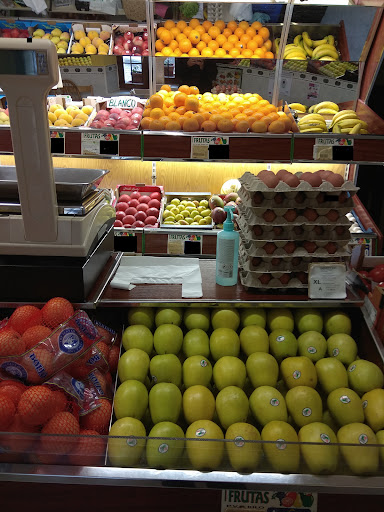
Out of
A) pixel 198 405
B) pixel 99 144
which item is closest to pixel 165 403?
pixel 198 405

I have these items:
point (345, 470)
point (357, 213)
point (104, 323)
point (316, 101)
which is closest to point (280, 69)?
point (316, 101)

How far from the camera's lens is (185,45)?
437 centimetres

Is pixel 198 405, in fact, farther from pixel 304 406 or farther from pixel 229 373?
pixel 304 406

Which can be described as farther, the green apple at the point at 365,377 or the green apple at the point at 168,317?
the green apple at the point at 168,317

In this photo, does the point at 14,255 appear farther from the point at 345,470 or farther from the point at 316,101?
the point at 316,101

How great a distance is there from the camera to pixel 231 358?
200cm

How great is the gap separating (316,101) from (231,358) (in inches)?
127

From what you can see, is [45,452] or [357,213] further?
[357,213]

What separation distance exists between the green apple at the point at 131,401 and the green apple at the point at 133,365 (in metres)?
0.08

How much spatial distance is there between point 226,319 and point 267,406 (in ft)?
1.62

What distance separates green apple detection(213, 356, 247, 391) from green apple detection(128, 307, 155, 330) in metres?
0.41

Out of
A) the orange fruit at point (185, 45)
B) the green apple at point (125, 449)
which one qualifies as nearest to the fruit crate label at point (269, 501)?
the green apple at point (125, 449)

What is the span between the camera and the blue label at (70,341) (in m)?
1.80

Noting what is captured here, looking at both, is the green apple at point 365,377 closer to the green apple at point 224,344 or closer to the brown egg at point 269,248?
the green apple at point 224,344
